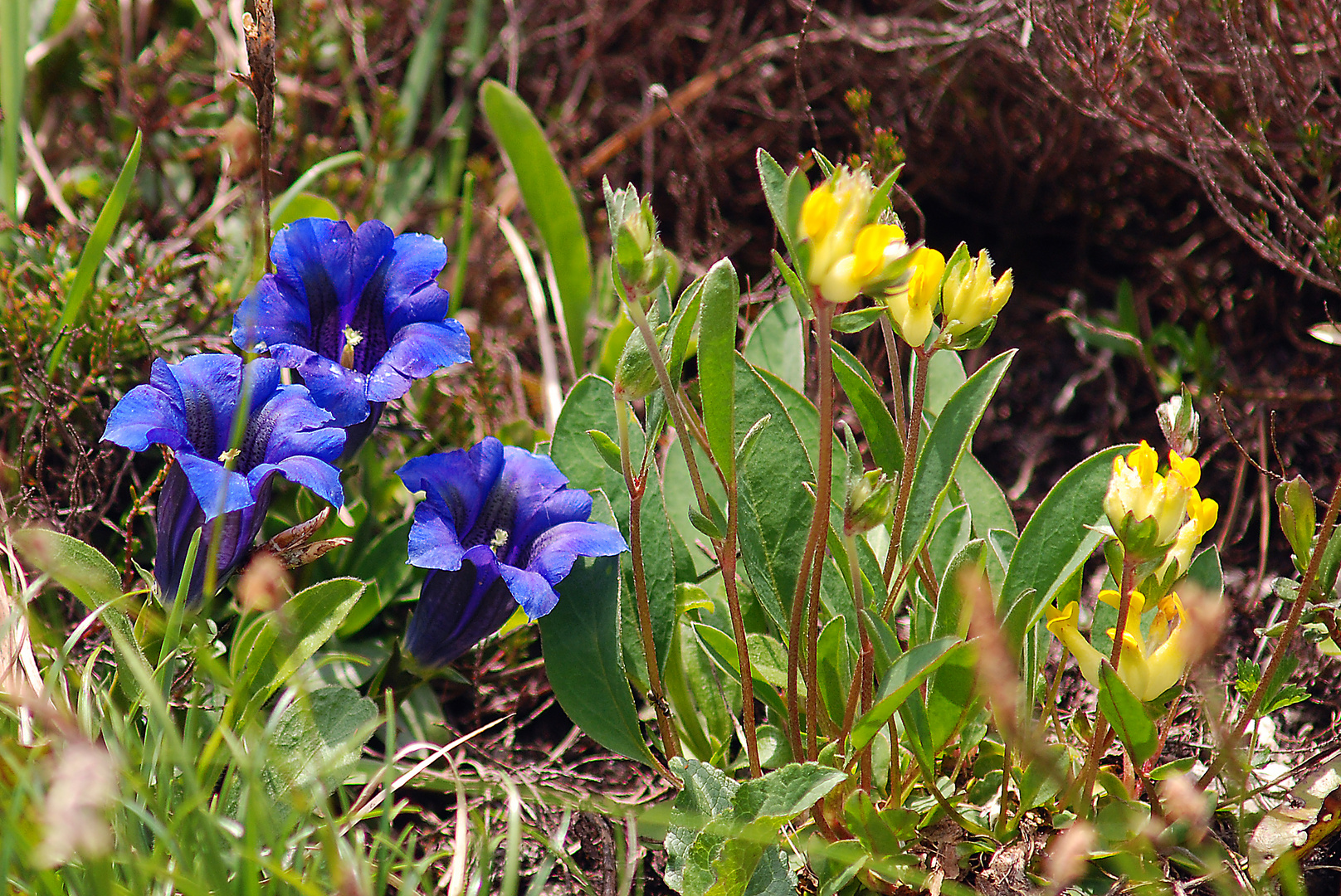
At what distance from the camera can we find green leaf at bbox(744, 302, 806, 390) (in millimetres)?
1750

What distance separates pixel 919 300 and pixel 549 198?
1150 millimetres

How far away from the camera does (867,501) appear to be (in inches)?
42.3

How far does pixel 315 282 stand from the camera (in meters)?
1.48

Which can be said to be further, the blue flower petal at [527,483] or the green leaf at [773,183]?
the blue flower petal at [527,483]

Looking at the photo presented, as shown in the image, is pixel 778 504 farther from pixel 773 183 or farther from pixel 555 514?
pixel 773 183

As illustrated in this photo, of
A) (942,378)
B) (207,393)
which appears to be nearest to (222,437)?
(207,393)

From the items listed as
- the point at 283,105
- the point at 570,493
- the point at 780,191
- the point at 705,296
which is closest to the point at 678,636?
the point at 570,493

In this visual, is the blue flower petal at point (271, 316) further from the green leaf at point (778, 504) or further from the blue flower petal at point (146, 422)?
the green leaf at point (778, 504)

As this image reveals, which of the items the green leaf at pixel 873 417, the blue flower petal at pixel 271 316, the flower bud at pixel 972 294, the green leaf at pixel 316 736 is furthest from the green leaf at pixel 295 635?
the flower bud at pixel 972 294

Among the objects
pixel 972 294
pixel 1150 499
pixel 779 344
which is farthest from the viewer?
pixel 779 344

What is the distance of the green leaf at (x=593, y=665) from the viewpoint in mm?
1437

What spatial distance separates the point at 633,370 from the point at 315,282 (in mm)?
542

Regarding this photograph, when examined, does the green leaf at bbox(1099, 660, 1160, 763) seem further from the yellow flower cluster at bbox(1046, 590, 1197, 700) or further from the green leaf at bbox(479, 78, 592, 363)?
the green leaf at bbox(479, 78, 592, 363)

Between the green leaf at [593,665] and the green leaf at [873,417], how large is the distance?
36cm
